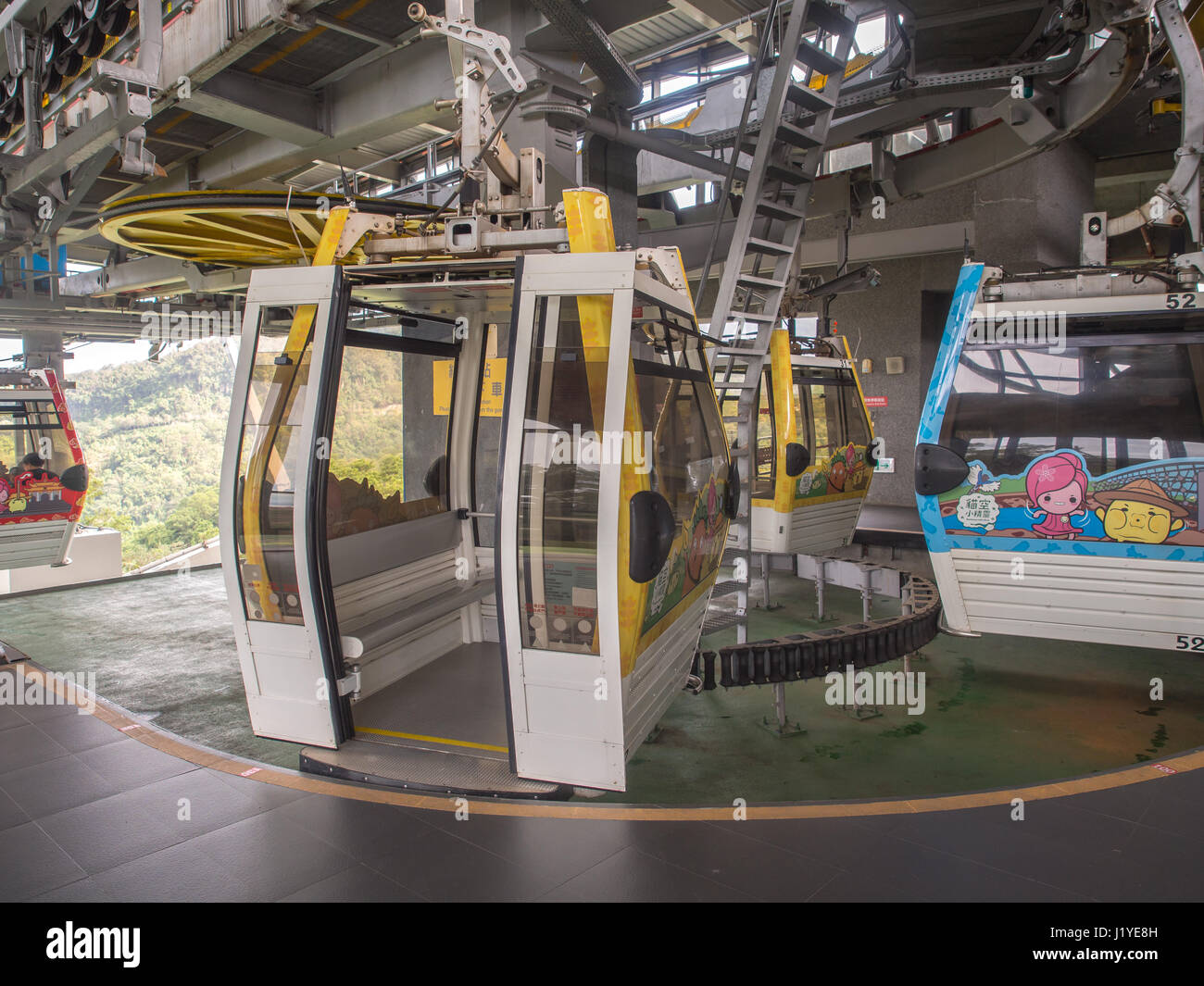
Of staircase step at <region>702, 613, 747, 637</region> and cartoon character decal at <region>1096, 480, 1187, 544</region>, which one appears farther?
staircase step at <region>702, 613, 747, 637</region>

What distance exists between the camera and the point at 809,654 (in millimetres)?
4145

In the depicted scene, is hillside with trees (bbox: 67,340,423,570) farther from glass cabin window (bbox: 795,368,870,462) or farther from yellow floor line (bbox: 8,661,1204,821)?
yellow floor line (bbox: 8,661,1204,821)

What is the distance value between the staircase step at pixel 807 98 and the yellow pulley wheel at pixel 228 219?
3003mm

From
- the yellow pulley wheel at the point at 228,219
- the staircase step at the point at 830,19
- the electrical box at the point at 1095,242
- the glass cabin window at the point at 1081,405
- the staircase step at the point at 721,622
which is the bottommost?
the staircase step at the point at 721,622

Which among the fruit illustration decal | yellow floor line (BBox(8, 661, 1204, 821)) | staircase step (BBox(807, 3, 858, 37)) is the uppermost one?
staircase step (BBox(807, 3, 858, 37))

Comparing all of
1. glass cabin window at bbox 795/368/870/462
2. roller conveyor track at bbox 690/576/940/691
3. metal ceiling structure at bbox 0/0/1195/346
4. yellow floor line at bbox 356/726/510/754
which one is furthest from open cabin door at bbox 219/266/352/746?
glass cabin window at bbox 795/368/870/462

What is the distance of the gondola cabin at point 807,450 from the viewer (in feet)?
25.0

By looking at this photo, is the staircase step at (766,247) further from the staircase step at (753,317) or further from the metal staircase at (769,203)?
the staircase step at (753,317)

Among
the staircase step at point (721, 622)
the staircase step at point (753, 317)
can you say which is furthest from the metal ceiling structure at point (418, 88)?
the staircase step at point (721, 622)

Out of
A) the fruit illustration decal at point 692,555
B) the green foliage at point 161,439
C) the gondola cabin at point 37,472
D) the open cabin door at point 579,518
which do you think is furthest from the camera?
the green foliage at point 161,439

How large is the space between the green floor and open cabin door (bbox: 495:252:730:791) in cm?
72

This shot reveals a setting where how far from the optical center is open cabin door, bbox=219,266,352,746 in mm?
3248
